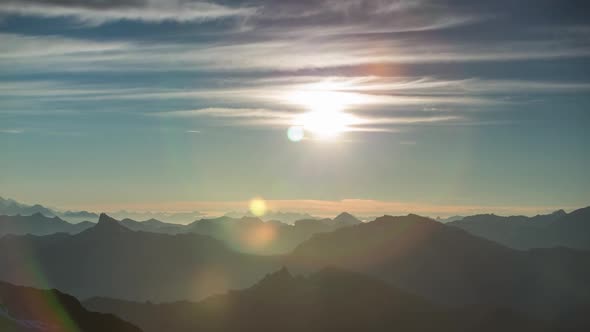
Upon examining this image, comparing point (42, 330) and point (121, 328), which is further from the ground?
point (121, 328)

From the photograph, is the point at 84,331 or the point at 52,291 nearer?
the point at 84,331

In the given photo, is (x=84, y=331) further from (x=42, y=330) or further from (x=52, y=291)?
(x=42, y=330)

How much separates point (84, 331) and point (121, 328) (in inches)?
343

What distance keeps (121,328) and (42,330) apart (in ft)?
219

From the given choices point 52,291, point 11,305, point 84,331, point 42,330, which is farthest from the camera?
point 52,291

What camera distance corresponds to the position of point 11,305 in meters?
146

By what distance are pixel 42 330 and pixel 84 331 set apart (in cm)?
6238

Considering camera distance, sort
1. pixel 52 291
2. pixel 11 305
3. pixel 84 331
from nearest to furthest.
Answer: pixel 11 305
pixel 84 331
pixel 52 291

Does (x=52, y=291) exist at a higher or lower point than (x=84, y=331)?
higher

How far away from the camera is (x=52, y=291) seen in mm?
172000

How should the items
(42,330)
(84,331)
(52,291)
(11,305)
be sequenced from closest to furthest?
(42,330) < (11,305) < (84,331) < (52,291)

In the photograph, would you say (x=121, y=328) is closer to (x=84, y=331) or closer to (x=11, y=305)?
(x=84, y=331)

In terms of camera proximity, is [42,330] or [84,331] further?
[84,331]

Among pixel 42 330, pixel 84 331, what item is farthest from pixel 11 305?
pixel 42 330
